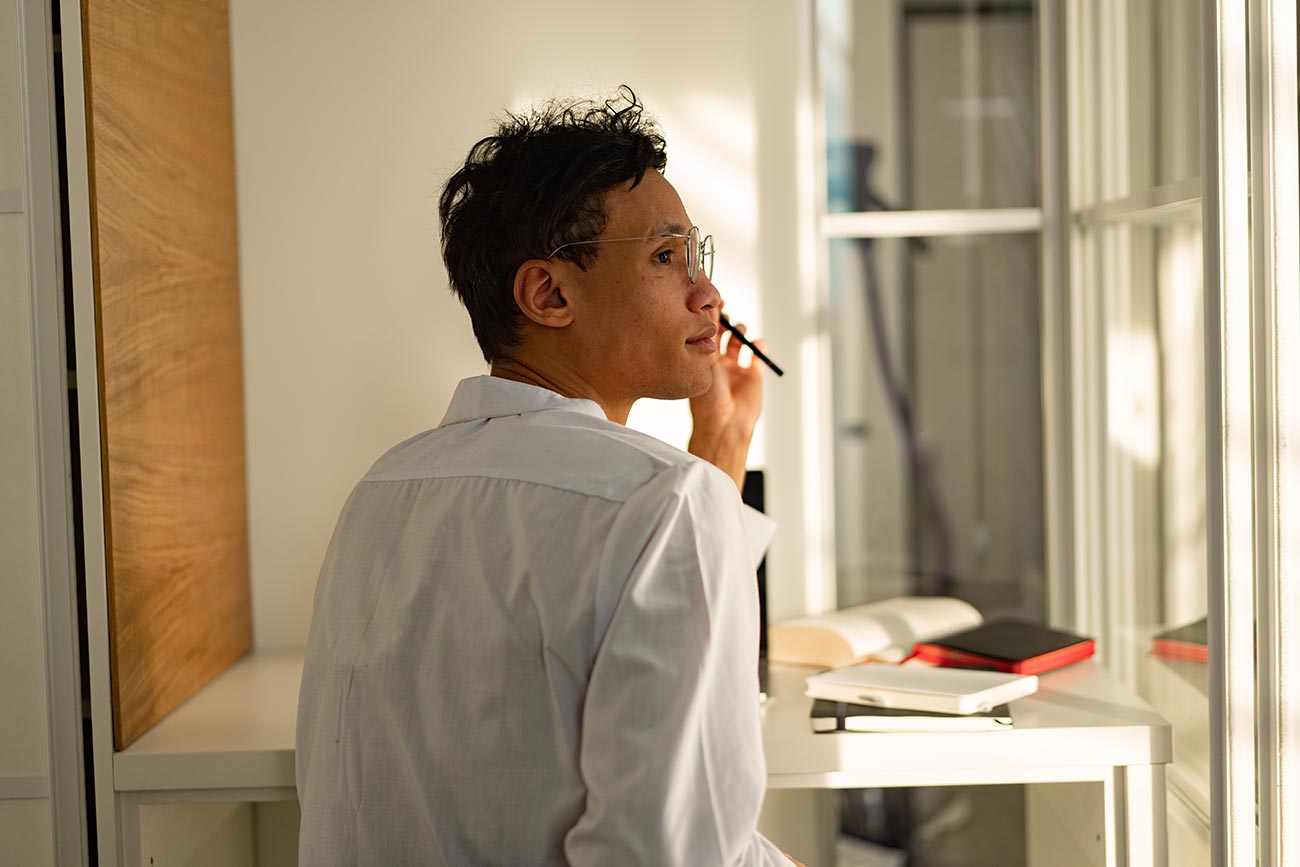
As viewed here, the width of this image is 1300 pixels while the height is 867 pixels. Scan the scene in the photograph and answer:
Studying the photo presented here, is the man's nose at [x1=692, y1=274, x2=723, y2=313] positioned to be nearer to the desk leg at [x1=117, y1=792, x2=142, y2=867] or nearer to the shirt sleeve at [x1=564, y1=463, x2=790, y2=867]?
the shirt sleeve at [x1=564, y1=463, x2=790, y2=867]

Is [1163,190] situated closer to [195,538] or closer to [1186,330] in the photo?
[1186,330]

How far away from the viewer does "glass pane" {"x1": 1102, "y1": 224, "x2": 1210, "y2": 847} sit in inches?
69.3

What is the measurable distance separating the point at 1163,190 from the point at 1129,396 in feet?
1.45

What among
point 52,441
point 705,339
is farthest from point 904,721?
point 52,441

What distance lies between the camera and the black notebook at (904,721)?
1.59 m

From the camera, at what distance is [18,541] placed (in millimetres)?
1510

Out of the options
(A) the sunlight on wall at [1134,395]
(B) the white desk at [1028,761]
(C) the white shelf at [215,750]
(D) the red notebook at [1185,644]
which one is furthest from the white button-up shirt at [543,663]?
(A) the sunlight on wall at [1134,395]

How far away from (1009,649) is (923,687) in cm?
27

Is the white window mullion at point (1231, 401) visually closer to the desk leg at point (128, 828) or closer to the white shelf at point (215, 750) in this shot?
the white shelf at point (215, 750)

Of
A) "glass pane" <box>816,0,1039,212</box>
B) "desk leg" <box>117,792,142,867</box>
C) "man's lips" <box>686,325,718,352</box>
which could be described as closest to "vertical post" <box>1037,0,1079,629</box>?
"glass pane" <box>816,0,1039,212</box>

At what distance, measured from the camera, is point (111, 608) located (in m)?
1.55

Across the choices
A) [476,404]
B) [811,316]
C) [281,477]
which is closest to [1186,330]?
[811,316]

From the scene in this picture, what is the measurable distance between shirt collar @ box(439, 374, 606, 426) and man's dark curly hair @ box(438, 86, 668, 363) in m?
0.10

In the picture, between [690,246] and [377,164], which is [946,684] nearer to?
[690,246]
